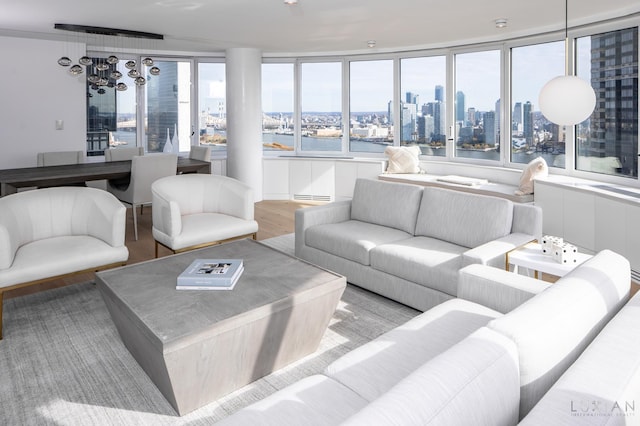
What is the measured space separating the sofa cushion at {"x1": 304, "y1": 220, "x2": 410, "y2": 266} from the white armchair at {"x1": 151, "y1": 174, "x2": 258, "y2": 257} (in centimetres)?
68

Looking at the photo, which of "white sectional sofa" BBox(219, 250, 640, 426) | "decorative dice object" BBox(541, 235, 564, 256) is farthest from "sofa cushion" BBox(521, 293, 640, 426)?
"decorative dice object" BBox(541, 235, 564, 256)

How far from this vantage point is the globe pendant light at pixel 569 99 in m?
2.66

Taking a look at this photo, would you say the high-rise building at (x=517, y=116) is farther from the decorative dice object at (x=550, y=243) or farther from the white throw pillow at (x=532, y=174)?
the decorative dice object at (x=550, y=243)

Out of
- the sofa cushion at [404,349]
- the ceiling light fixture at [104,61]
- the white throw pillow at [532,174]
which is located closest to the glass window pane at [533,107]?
the white throw pillow at [532,174]

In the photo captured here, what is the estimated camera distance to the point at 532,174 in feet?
17.6

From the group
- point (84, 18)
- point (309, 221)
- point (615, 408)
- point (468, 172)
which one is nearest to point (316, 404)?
point (615, 408)

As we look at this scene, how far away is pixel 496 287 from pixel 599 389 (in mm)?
1269

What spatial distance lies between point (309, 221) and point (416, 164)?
10.8 ft

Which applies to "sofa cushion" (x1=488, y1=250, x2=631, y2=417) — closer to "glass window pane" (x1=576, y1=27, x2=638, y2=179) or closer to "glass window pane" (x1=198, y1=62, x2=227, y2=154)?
"glass window pane" (x1=576, y1=27, x2=638, y2=179)

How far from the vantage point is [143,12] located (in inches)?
187

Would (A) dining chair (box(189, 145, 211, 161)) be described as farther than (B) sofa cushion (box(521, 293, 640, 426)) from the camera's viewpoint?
Yes

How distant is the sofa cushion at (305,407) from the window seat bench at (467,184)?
4.28 meters

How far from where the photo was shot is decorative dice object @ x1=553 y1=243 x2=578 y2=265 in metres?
2.73

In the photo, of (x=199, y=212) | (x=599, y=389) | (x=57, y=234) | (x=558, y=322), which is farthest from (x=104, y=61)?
(x=599, y=389)
